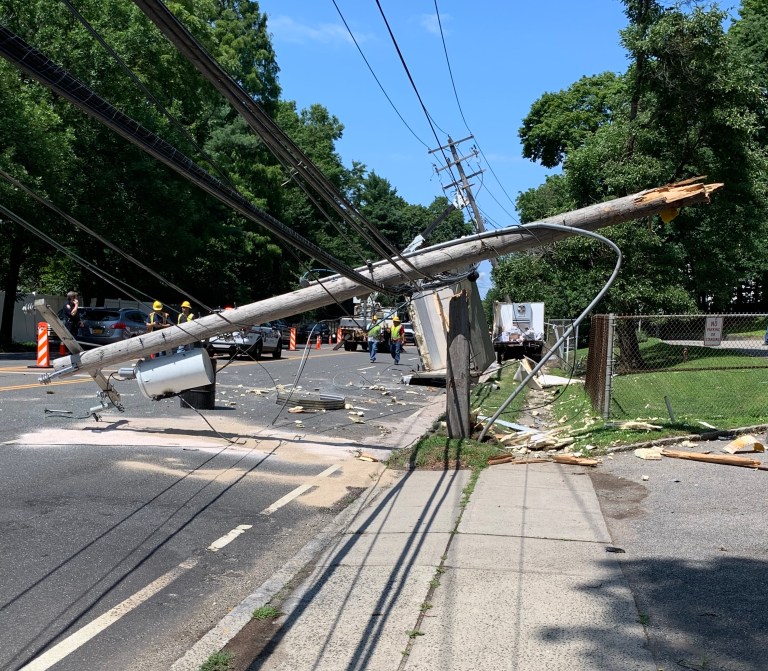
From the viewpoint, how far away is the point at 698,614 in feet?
17.3

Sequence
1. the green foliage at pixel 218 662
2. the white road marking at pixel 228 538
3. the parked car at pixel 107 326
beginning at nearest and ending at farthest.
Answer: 1. the green foliage at pixel 218 662
2. the white road marking at pixel 228 538
3. the parked car at pixel 107 326

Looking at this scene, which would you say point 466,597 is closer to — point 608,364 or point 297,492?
→ point 297,492

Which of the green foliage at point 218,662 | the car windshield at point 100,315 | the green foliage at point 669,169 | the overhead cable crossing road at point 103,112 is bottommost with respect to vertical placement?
the green foliage at point 218,662

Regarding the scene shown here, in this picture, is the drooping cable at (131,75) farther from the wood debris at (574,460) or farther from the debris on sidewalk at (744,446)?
the debris on sidewalk at (744,446)

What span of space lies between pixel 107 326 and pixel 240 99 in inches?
977

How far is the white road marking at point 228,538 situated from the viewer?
694 centimetres

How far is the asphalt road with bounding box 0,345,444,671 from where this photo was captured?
16.9 feet

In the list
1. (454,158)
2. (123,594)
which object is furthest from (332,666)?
(454,158)

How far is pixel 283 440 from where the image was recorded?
12172mm

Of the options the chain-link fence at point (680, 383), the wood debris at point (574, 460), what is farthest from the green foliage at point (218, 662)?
the chain-link fence at point (680, 383)

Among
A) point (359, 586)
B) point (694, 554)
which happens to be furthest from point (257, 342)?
point (359, 586)

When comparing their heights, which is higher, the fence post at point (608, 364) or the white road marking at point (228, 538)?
the fence post at point (608, 364)

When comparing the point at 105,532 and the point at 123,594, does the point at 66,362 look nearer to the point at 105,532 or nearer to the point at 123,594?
the point at 105,532

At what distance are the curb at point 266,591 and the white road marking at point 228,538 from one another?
0.64 metres
